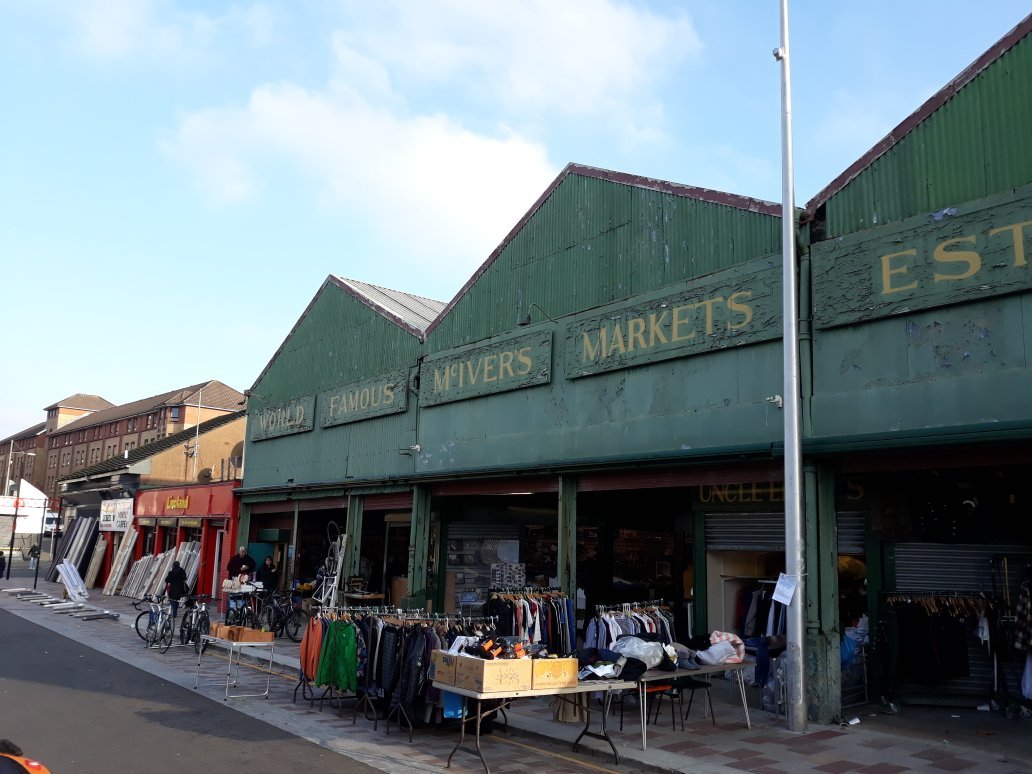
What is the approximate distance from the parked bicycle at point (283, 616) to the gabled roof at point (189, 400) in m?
47.8

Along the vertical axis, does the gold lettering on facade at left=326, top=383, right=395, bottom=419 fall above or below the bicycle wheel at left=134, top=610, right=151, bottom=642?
above

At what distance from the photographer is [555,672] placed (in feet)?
29.9

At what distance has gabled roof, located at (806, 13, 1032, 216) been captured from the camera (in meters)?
10.3

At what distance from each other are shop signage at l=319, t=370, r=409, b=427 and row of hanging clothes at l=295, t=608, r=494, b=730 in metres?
8.93

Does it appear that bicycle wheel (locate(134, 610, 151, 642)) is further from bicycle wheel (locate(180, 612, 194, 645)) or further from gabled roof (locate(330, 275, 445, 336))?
gabled roof (locate(330, 275, 445, 336))

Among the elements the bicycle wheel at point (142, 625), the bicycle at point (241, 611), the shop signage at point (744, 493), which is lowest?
the bicycle wheel at point (142, 625)

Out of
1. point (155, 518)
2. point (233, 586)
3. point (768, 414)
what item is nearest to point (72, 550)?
point (155, 518)

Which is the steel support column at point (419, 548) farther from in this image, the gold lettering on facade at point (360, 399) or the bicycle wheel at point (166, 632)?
the bicycle wheel at point (166, 632)

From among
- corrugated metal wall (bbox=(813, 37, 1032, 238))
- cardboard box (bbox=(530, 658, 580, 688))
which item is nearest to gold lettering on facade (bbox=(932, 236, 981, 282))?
corrugated metal wall (bbox=(813, 37, 1032, 238))

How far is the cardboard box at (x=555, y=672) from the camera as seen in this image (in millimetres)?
8992

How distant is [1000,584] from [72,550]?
3980cm

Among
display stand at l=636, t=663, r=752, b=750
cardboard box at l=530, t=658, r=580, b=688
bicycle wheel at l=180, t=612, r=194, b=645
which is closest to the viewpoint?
cardboard box at l=530, t=658, r=580, b=688

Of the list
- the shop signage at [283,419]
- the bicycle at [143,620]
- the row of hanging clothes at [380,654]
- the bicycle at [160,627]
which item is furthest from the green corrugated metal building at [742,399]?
the bicycle at [143,620]

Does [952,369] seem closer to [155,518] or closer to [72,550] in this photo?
[155,518]
